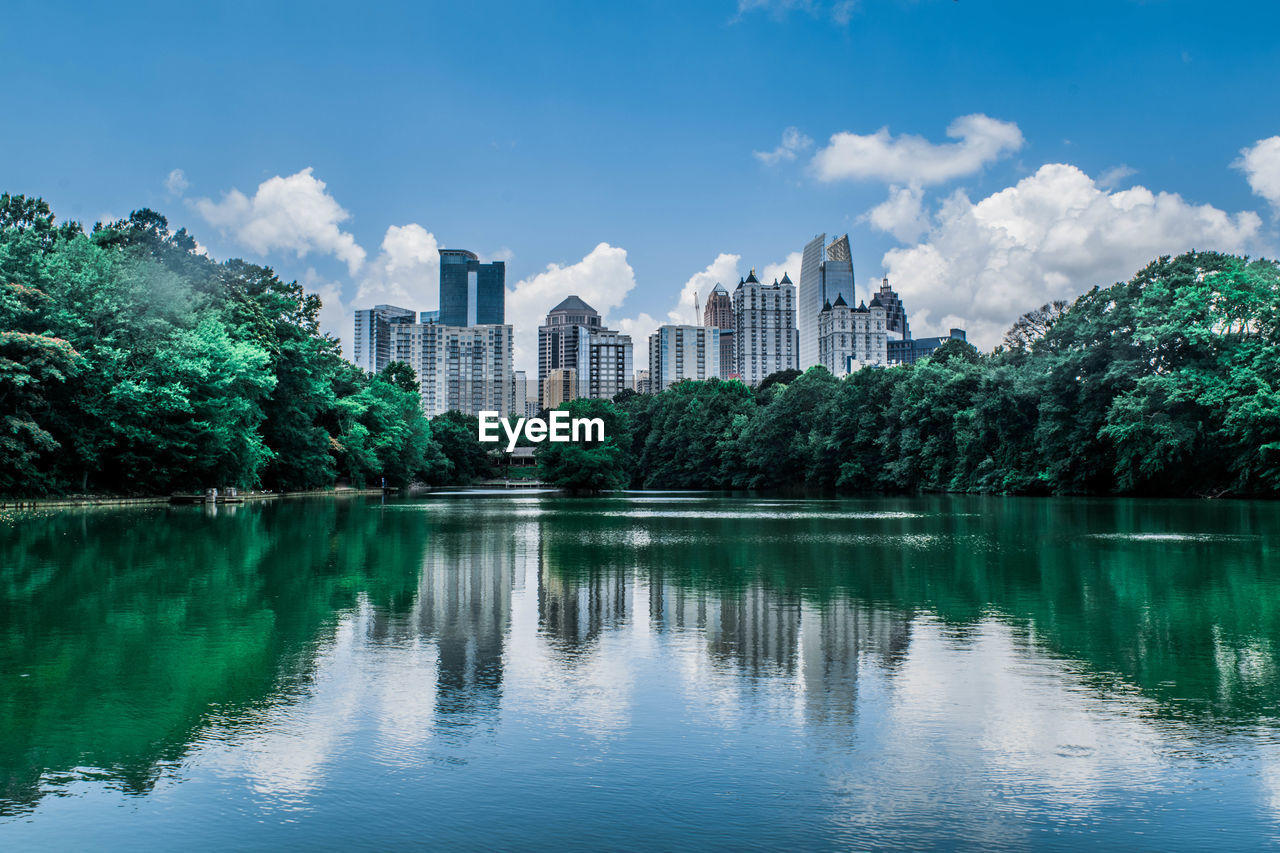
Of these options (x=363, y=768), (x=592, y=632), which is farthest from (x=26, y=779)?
(x=592, y=632)

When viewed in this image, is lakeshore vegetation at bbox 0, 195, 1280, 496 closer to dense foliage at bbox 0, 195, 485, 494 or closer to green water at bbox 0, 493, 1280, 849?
dense foliage at bbox 0, 195, 485, 494

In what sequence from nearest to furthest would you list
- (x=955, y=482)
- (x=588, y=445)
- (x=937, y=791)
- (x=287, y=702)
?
1. (x=937, y=791)
2. (x=287, y=702)
3. (x=955, y=482)
4. (x=588, y=445)

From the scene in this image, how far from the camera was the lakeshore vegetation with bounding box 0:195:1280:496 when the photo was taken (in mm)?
40250

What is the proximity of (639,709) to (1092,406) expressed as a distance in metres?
57.7

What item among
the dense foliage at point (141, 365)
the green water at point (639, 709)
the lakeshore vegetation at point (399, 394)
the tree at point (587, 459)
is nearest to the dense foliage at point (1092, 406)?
the lakeshore vegetation at point (399, 394)

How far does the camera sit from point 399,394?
8794 cm

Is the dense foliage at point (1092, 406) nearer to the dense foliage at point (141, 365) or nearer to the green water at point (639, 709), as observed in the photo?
the dense foliage at point (141, 365)

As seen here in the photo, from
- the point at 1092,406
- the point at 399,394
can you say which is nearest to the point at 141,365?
the point at 399,394

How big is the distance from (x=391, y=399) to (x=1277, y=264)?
210ft

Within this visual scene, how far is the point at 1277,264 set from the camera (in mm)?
50094

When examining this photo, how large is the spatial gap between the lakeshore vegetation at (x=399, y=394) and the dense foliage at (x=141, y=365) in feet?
0.35

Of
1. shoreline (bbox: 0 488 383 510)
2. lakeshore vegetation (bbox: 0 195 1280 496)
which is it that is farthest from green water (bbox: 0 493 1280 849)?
lakeshore vegetation (bbox: 0 195 1280 496)

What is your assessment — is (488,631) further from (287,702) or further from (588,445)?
(588,445)

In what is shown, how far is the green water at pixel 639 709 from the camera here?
491 centimetres
